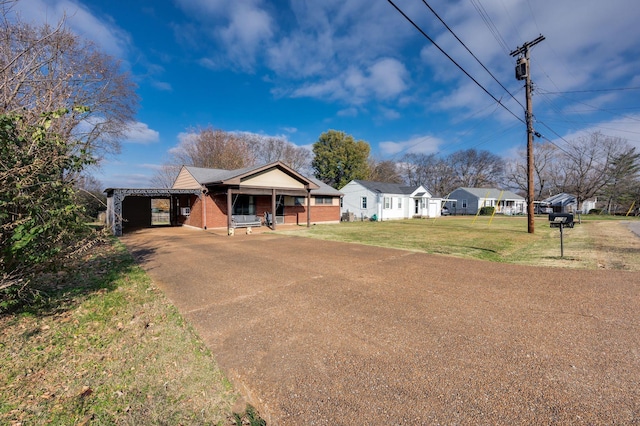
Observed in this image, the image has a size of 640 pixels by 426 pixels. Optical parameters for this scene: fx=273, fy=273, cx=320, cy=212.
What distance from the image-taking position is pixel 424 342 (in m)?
3.30

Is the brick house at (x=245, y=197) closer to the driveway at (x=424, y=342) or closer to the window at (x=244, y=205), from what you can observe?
the window at (x=244, y=205)

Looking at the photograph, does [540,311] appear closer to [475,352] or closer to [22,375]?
[475,352]

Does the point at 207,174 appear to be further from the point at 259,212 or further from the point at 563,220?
the point at 563,220

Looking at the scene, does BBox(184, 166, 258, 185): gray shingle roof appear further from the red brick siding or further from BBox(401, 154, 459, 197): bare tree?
BBox(401, 154, 459, 197): bare tree

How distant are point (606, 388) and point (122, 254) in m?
11.4

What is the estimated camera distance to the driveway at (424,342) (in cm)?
228

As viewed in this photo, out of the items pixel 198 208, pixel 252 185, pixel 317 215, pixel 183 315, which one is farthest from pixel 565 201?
pixel 183 315

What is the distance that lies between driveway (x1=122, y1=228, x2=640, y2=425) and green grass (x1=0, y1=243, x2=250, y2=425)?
0.29 meters

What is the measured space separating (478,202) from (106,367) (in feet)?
157

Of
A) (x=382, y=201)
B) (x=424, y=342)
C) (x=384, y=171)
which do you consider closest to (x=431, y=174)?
(x=384, y=171)

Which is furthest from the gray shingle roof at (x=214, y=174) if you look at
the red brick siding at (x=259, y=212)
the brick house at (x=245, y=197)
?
the red brick siding at (x=259, y=212)

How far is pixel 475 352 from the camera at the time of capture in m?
3.06

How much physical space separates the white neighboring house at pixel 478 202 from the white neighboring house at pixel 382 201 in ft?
41.5

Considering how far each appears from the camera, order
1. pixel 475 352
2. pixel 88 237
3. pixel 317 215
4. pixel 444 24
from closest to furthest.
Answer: pixel 475 352 → pixel 88 237 → pixel 444 24 → pixel 317 215
